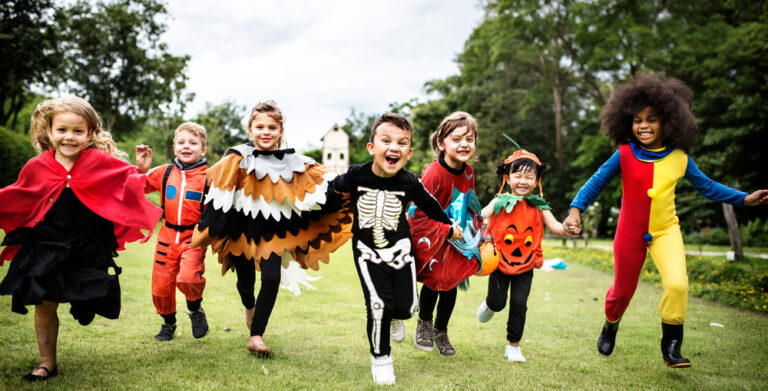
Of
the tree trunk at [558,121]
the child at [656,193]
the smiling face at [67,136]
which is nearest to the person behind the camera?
the smiling face at [67,136]

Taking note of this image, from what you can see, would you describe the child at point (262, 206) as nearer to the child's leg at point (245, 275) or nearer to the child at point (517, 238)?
the child's leg at point (245, 275)

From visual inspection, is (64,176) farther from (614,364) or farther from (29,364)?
(614,364)

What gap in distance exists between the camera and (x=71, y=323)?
16.8ft

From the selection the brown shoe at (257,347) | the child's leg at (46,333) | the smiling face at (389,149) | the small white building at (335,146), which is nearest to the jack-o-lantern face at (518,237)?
the smiling face at (389,149)

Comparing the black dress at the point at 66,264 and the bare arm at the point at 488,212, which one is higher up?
the bare arm at the point at 488,212

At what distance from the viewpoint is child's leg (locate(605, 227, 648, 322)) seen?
427cm

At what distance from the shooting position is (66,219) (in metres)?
3.75

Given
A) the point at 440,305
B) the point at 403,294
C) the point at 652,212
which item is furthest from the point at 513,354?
the point at 652,212

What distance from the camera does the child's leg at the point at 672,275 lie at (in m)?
3.96

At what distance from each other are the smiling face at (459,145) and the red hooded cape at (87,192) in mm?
2656

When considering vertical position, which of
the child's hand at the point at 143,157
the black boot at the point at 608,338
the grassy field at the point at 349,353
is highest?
the child's hand at the point at 143,157

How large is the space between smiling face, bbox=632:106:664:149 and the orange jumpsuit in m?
4.15

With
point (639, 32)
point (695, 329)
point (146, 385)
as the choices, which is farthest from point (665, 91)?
point (639, 32)

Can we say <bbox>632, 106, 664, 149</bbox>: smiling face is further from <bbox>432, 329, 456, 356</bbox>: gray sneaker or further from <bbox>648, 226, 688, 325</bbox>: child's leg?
<bbox>432, 329, 456, 356</bbox>: gray sneaker
